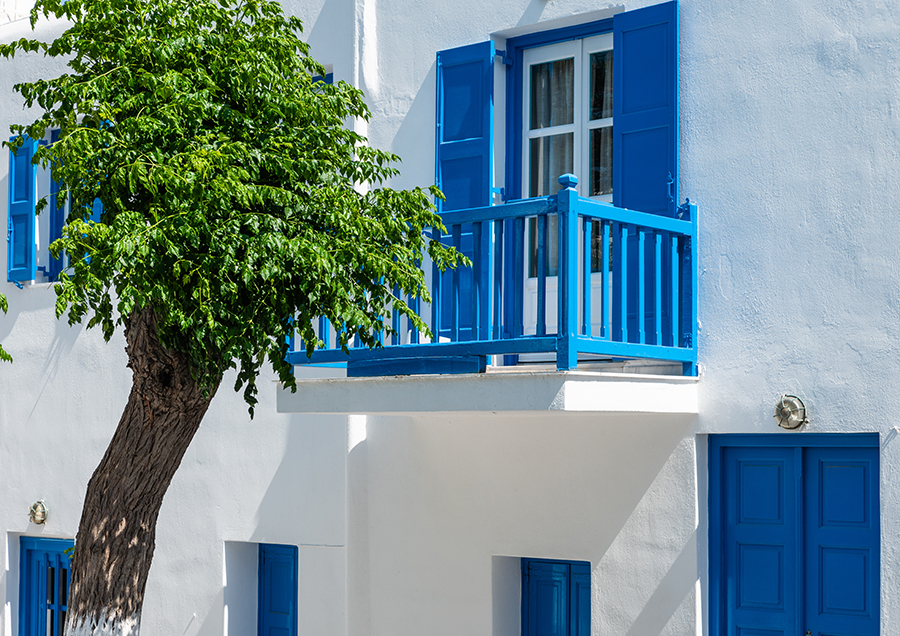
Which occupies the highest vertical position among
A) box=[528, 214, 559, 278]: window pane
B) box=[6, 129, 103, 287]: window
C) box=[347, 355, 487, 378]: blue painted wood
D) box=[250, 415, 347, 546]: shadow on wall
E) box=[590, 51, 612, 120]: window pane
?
box=[590, 51, 612, 120]: window pane

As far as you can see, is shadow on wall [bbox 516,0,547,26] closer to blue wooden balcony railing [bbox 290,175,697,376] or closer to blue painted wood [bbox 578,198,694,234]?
blue wooden balcony railing [bbox 290,175,697,376]

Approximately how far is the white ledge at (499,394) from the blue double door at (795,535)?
566mm

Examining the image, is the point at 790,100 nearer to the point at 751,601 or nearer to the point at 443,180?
the point at 443,180

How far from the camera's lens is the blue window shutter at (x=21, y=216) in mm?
10891

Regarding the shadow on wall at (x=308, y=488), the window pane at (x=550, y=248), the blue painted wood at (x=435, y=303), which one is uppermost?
the window pane at (x=550, y=248)

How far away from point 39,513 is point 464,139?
531 centimetres

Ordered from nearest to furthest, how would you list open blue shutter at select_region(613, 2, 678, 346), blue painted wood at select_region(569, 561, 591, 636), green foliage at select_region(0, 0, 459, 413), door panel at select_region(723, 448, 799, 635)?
green foliage at select_region(0, 0, 459, 413) < door panel at select_region(723, 448, 799, 635) < open blue shutter at select_region(613, 2, 678, 346) < blue painted wood at select_region(569, 561, 591, 636)

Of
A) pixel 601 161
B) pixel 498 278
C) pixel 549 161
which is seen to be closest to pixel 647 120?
pixel 601 161

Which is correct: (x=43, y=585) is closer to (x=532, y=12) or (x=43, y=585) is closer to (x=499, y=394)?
(x=499, y=394)

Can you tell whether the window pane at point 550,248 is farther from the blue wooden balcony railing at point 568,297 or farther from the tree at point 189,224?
the tree at point 189,224

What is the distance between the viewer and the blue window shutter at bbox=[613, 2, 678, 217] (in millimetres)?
7594

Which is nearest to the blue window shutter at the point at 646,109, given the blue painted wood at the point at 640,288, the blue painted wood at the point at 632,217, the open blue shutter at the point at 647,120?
the open blue shutter at the point at 647,120

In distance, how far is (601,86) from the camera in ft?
26.5

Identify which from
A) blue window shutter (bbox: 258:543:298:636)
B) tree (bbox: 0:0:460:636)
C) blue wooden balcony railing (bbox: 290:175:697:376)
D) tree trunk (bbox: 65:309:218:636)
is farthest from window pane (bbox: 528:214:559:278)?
blue window shutter (bbox: 258:543:298:636)
